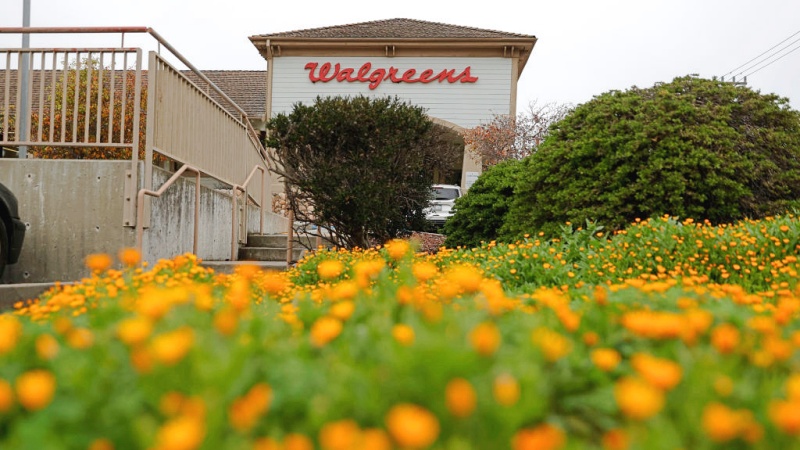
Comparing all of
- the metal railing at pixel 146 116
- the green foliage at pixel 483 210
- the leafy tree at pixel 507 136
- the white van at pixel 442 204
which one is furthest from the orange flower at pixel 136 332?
the leafy tree at pixel 507 136

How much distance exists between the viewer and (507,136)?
19.2 metres

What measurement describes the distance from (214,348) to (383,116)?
6475mm

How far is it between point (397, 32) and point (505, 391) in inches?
813

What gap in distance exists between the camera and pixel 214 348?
1343 millimetres

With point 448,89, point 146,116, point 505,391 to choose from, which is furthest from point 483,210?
→ point 448,89

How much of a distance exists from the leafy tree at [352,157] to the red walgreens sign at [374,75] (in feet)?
41.7

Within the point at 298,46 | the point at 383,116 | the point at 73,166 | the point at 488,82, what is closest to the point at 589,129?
the point at 383,116

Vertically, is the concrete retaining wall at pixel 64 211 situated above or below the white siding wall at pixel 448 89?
below

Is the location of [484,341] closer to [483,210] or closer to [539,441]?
[539,441]

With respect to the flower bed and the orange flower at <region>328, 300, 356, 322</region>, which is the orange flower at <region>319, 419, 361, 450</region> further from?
the orange flower at <region>328, 300, 356, 322</region>

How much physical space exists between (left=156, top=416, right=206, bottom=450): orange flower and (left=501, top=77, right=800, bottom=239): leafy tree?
6.22m

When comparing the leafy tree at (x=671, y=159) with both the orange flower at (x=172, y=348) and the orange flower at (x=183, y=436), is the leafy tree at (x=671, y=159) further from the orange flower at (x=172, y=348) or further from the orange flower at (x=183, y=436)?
the orange flower at (x=183, y=436)

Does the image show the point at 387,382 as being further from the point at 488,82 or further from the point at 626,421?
the point at 488,82

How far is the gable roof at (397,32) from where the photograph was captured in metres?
20.2
